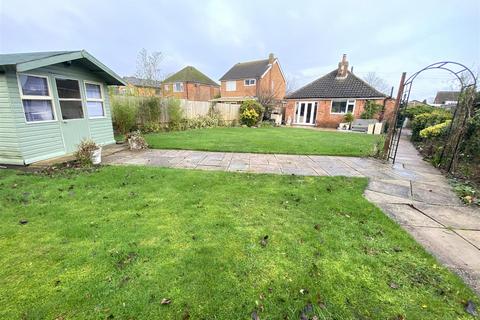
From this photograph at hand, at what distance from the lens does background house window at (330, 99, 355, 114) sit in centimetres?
1780

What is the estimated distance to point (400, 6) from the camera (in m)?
7.46

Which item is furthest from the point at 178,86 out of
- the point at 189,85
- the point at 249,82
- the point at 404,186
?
the point at 404,186

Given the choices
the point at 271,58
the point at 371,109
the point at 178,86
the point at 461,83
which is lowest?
the point at 371,109

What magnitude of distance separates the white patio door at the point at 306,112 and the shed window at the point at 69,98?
1749 cm

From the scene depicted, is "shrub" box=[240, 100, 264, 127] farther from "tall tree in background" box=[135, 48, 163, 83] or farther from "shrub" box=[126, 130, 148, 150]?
"shrub" box=[126, 130, 148, 150]

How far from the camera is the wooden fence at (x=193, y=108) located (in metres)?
10.8

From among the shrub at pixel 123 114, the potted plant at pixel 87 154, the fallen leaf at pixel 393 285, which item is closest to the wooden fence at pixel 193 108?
the shrub at pixel 123 114

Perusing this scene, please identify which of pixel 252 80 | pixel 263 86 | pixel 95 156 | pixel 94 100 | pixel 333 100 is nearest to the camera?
pixel 95 156

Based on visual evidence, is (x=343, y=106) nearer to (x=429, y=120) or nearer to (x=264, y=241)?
(x=429, y=120)

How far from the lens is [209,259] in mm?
2240

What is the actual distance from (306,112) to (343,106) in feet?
10.5

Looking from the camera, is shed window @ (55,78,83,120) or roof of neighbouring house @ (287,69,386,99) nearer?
shed window @ (55,78,83,120)

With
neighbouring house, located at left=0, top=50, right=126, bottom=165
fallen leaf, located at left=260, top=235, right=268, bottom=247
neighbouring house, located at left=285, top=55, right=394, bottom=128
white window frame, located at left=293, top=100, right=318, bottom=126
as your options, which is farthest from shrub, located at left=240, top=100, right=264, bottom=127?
fallen leaf, located at left=260, top=235, right=268, bottom=247

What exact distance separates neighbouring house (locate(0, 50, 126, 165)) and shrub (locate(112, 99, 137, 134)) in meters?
2.32
